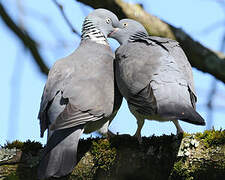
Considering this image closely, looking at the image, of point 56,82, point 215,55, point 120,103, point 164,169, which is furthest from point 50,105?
point 215,55

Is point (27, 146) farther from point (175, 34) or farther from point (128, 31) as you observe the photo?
point (175, 34)

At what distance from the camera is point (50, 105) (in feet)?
13.3

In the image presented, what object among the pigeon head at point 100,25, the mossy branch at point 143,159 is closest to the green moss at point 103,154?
the mossy branch at point 143,159

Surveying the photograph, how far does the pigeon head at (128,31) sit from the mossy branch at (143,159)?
194cm

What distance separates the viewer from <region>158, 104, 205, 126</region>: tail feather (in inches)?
128

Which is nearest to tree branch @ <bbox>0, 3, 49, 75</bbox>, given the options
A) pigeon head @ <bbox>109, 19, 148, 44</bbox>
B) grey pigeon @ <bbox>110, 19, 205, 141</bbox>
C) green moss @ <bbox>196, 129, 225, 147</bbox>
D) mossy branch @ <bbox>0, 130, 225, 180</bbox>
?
grey pigeon @ <bbox>110, 19, 205, 141</bbox>

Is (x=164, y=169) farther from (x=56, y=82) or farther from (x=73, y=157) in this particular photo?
(x=56, y=82)

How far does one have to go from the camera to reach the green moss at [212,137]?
3004 mm

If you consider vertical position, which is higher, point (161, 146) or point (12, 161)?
point (161, 146)

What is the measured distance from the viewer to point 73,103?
3812mm

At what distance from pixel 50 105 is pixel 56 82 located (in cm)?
28

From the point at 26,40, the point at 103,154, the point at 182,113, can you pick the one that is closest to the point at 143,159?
the point at 103,154

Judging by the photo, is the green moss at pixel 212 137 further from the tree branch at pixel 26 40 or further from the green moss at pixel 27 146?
the tree branch at pixel 26 40

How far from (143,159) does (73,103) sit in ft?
3.19
